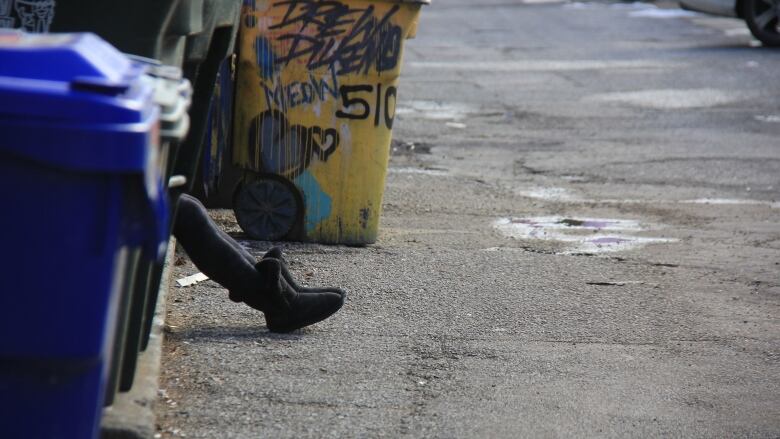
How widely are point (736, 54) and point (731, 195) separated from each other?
731 cm

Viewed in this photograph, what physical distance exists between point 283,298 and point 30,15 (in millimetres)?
1598

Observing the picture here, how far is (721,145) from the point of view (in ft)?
32.3

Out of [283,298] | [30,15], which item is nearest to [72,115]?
[30,15]

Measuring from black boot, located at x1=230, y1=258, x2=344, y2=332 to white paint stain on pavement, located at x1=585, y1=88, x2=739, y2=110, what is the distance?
7375 millimetres

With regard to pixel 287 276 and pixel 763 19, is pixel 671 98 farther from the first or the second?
pixel 287 276

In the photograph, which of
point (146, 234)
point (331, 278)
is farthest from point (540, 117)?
point (146, 234)

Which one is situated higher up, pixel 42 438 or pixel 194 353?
pixel 42 438

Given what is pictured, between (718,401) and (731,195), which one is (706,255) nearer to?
(731,195)

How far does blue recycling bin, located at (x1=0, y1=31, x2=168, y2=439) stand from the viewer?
2531 mm

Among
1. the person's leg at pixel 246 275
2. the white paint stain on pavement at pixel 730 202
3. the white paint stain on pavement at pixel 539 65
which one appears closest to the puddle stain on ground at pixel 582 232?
the white paint stain on pavement at pixel 730 202

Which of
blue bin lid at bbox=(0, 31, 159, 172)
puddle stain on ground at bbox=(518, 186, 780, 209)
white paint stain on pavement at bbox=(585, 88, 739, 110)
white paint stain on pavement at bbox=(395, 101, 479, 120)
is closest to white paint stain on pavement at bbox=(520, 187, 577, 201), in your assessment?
puddle stain on ground at bbox=(518, 186, 780, 209)

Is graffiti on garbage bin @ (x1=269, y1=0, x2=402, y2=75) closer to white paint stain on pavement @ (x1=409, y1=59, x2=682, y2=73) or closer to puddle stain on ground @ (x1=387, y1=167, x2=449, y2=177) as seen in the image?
puddle stain on ground @ (x1=387, y1=167, x2=449, y2=177)

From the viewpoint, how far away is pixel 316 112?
20.4 feet

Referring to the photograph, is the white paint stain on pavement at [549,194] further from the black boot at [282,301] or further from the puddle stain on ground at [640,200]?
the black boot at [282,301]
